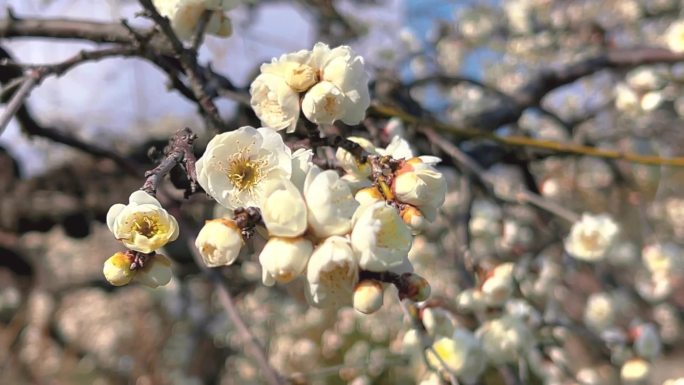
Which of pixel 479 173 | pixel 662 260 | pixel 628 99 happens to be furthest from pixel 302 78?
pixel 662 260

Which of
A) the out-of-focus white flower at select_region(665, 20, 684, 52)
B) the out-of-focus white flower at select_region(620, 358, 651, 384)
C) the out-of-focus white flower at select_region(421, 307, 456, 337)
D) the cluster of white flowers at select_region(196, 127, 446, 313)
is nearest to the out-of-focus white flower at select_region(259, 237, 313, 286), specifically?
the cluster of white flowers at select_region(196, 127, 446, 313)

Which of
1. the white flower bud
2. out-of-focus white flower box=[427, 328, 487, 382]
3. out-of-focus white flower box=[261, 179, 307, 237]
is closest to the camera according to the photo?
out-of-focus white flower box=[261, 179, 307, 237]

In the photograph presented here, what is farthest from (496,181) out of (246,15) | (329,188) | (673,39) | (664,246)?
(246,15)

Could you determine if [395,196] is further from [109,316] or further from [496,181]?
[109,316]

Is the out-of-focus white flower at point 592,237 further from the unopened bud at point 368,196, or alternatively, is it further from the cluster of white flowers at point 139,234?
the cluster of white flowers at point 139,234

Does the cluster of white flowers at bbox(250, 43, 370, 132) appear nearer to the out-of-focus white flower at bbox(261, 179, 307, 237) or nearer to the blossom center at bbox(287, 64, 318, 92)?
the blossom center at bbox(287, 64, 318, 92)

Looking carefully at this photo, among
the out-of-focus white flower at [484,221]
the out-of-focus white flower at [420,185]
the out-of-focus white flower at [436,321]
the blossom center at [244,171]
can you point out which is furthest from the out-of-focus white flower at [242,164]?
the out-of-focus white flower at [484,221]

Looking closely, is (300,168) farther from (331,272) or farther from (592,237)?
(592,237)
